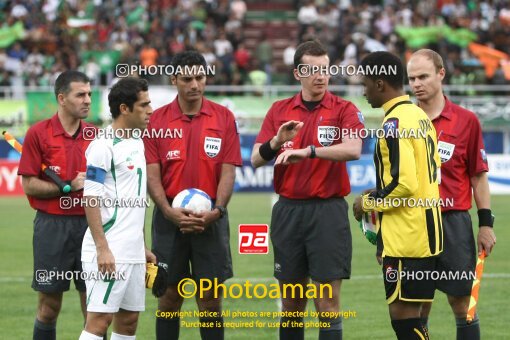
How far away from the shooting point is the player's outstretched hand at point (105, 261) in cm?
714

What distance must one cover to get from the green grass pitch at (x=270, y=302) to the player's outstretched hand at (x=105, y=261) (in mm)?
2723

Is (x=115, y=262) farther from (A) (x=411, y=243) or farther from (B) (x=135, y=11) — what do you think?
(B) (x=135, y=11)

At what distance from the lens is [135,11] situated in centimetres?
3388

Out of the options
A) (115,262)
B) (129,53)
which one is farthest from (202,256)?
(129,53)

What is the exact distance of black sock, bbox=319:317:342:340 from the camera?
8078 mm

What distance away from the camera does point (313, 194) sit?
8.23 m

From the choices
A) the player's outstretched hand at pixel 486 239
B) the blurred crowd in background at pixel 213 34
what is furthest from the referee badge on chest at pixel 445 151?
the blurred crowd in background at pixel 213 34

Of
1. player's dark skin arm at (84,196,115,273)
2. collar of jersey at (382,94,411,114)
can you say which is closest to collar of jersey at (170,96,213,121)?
player's dark skin arm at (84,196,115,273)

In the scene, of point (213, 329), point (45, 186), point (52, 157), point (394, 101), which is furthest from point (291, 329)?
point (52, 157)

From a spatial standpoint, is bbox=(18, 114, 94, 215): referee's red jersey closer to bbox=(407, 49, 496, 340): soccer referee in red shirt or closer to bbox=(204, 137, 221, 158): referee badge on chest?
bbox=(204, 137, 221, 158): referee badge on chest

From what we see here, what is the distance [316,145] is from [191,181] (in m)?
1.06

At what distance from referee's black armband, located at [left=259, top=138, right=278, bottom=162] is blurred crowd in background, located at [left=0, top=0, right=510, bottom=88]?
20223 mm

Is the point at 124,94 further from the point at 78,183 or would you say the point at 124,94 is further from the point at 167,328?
the point at 167,328

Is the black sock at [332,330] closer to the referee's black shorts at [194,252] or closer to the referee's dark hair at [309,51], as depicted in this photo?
the referee's black shorts at [194,252]
